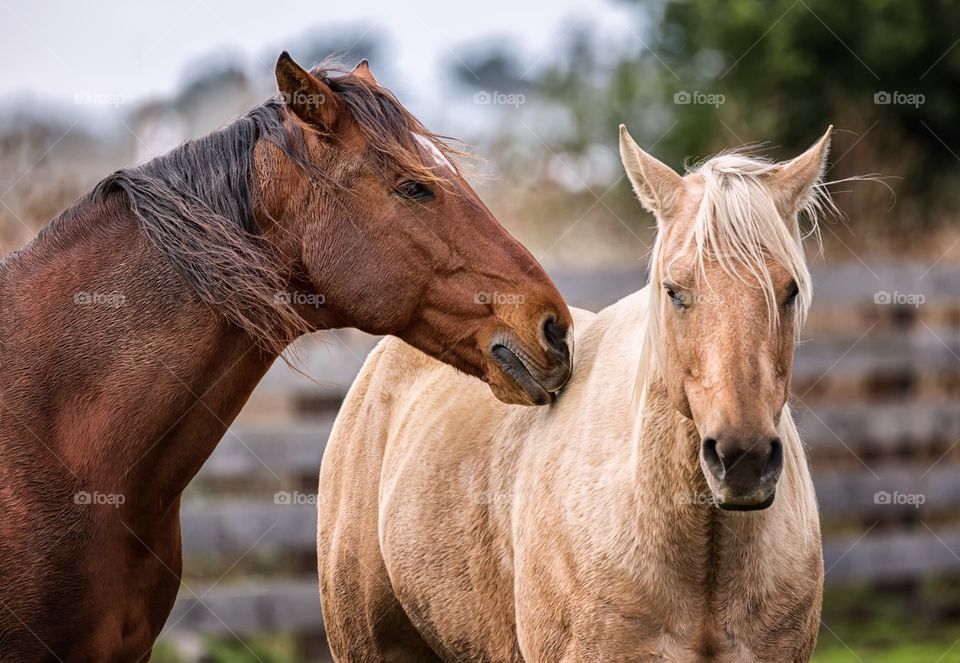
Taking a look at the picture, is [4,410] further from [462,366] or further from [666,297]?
[666,297]

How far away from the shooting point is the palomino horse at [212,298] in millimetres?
3006

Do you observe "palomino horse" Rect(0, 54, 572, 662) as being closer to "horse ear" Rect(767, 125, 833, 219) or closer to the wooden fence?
"horse ear" Rect(767, 125, 833, 219)

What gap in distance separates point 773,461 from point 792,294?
46 centimetres

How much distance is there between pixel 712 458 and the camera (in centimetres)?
253

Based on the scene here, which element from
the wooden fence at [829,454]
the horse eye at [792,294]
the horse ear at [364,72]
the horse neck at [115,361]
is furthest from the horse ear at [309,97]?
the wooden fence at [829,454]

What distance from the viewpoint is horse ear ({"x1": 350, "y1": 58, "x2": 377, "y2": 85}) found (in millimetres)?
3357

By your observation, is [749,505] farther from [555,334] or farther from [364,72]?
[364,72]

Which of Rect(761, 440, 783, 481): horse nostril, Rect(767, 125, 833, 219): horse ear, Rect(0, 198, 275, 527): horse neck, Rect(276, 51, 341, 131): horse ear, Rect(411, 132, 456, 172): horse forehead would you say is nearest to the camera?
Rect(761, 440, 783, 481): horse nostril

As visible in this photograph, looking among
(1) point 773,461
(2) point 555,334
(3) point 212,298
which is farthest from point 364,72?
(1) point 773,461

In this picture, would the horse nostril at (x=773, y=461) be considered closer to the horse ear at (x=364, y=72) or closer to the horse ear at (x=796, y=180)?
the horse ear at (x=796, y=180)

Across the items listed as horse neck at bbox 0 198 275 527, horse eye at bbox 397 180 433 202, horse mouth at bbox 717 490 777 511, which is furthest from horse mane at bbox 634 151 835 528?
horse neck at bbox 0 198 275 527

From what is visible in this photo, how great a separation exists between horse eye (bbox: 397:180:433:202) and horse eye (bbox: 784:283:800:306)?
3.70 ft

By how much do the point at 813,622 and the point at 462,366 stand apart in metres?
1.29

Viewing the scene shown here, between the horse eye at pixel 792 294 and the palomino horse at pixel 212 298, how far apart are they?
28.4 inches
